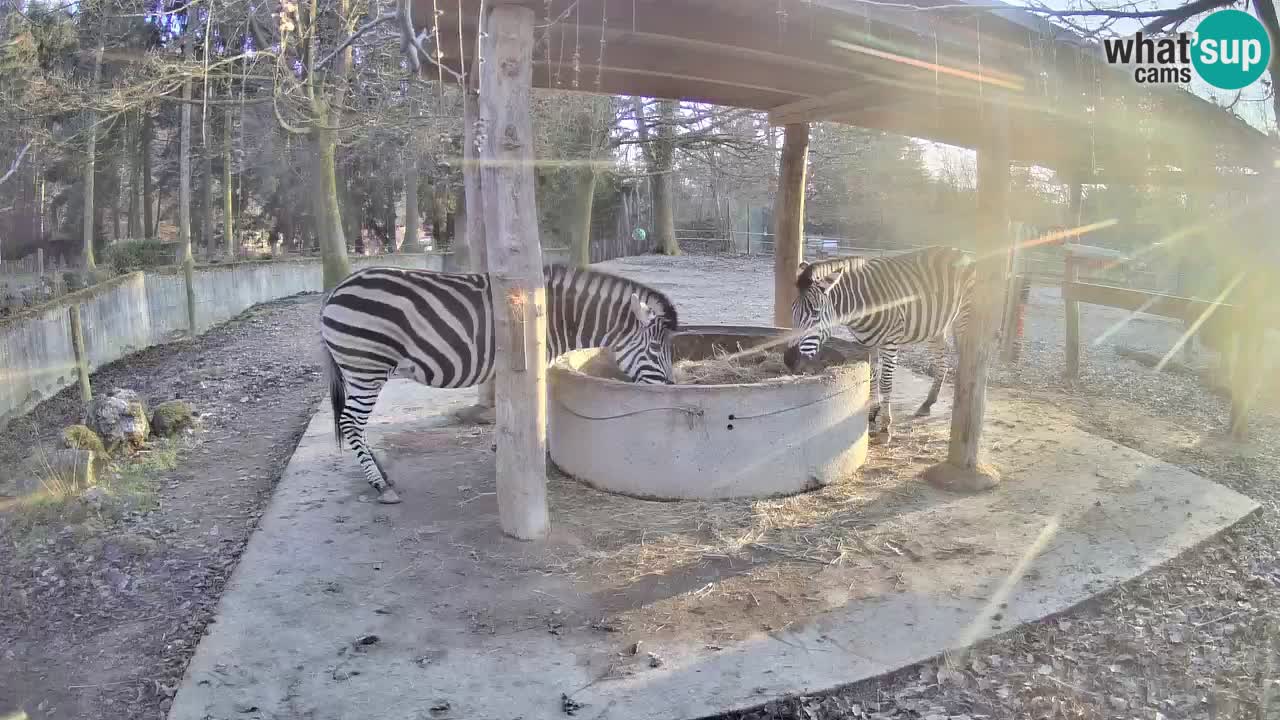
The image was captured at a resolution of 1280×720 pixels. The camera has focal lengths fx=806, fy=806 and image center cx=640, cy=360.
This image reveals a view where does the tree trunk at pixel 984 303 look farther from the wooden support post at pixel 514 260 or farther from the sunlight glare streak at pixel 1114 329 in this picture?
the sunlight glare streak at pixel 1114 329

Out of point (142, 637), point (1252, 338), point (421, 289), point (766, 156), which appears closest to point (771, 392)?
point (421, 289)

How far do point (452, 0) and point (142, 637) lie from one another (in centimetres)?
386

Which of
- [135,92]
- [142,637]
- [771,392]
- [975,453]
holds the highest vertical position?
[135,92]

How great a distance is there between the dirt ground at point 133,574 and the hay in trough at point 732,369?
359 centimetres

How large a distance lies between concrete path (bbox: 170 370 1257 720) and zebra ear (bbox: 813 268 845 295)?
2.22m

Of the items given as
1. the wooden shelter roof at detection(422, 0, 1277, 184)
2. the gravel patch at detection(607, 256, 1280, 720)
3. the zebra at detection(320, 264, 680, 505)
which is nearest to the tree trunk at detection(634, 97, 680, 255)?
the wooden shelter roof at detection(422, 0, 1277, 184)

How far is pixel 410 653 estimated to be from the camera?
382 centimetres

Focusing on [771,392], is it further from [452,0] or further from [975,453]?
[452,0]

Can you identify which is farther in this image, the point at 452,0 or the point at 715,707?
the point at 452,0

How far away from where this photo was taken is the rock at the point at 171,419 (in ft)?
24.9

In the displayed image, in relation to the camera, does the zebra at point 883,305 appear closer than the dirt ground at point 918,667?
No

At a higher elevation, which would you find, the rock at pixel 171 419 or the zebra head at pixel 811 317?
the zebra head at pixel 811 317

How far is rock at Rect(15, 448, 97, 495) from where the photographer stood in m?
5.91

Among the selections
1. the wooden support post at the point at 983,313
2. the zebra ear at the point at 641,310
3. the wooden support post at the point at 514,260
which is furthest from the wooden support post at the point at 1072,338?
the wooden support post at the point at 514,260
